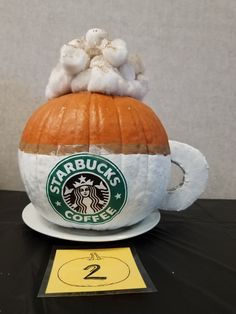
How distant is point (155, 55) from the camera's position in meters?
0.96

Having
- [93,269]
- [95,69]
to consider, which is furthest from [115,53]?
[93,269]

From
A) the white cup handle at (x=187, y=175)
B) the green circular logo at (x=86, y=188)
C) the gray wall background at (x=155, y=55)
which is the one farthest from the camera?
the gray wall background at (x=155, y=55)

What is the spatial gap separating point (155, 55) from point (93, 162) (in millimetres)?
609

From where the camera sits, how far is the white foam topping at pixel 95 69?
0.53 metres

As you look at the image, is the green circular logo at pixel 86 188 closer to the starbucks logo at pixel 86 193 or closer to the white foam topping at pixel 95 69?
the starbucks logo at pixel 86 193

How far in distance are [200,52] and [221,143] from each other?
31cm

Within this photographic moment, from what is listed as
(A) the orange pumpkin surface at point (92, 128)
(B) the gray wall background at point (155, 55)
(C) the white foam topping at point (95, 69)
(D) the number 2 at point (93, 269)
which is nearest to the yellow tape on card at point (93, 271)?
(D) the number 2 at point (93, 269)

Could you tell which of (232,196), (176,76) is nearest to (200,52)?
(176,76)

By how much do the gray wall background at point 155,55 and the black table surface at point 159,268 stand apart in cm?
37

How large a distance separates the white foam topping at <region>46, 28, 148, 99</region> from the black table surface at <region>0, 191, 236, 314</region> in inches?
11.2

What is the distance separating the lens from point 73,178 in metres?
0.49

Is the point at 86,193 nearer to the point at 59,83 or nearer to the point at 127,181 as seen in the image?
the point at 127,181

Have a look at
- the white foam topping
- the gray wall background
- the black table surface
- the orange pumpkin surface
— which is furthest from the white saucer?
the gray wall background

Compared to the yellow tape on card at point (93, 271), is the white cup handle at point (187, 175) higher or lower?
higher
